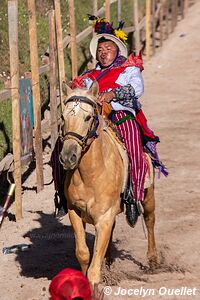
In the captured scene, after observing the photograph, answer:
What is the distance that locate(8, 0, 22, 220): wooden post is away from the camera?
10.4m

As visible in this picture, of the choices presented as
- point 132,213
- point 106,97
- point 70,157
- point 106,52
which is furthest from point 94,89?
point 132,213

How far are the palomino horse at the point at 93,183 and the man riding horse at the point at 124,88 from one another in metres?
0.43

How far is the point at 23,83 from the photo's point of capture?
1154cm

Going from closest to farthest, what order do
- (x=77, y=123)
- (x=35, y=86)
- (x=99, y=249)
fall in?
(x=77, y=123)
(x=99, y=249)
(x=35, y=86)

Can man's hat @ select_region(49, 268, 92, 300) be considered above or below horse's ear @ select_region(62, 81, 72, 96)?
below

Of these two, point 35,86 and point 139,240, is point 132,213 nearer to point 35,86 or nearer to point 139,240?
point 139,240

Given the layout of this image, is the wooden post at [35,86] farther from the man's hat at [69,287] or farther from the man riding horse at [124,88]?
the man's hat at [69,287]

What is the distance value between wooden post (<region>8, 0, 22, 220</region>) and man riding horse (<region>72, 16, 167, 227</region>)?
7.03ft

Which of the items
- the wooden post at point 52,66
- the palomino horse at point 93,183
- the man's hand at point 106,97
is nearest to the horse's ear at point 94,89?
the palomino horse at point 93,183

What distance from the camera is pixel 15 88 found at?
34.7 ft

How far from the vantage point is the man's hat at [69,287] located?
4.72 metres

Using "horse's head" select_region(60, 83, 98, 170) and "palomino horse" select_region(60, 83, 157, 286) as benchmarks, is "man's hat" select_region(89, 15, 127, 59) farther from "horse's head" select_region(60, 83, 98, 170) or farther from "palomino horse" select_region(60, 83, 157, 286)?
"horse's head" select_region(60, 83, 98, 170)

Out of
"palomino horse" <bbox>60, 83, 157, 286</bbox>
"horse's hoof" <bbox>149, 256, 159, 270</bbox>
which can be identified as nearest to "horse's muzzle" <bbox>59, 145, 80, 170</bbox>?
"palomino horse" <bbox>60, 83, 157, 286</bbox>

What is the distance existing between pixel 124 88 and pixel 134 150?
0.70 meters
